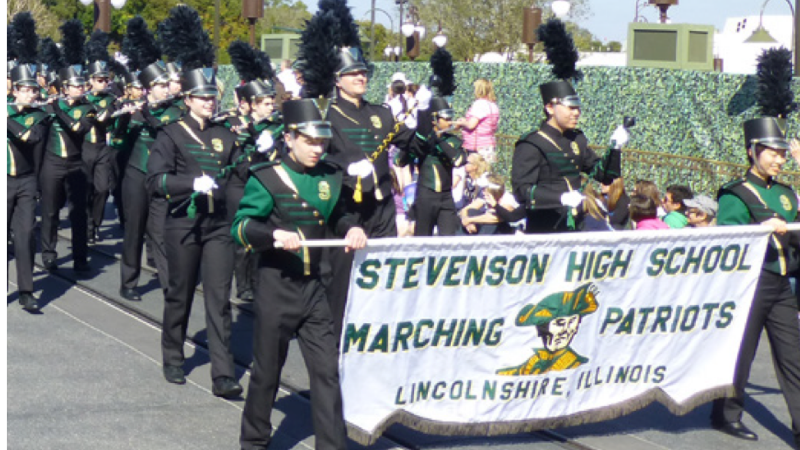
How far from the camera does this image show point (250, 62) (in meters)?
12.4

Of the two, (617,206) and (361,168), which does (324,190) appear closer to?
(361,168)

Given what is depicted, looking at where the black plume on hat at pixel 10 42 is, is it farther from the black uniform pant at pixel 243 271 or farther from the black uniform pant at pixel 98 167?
the black uniform pant at pixel 243 271

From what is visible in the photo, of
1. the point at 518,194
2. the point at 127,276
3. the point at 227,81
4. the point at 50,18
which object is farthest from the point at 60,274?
the point at 50,18

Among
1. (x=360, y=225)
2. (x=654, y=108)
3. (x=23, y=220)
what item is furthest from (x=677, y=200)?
(x=654, y=108)

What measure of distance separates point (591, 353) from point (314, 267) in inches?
69.3

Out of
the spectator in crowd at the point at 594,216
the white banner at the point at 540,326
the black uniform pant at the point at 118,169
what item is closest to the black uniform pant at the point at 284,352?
the white banner at the point at 540,326

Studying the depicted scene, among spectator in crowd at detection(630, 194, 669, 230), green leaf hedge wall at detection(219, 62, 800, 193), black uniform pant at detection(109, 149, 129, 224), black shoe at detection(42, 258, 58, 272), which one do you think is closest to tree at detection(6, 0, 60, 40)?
green leaf hedge wall at detection(219, 62, 800, 193)

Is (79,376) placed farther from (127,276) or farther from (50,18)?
(50,18)

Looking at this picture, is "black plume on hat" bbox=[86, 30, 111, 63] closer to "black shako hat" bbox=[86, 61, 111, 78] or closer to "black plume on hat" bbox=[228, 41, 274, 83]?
"black shako hat" bbox=[86, 61, 111, 78]

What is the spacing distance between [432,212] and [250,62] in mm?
2583

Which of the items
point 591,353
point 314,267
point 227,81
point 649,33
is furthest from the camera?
point 227,81

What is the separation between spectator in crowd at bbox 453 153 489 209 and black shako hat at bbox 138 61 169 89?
3.68m

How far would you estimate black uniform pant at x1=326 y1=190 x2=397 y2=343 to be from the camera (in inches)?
372

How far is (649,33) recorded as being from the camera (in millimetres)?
21078
